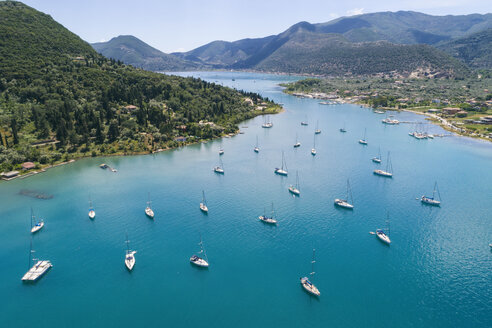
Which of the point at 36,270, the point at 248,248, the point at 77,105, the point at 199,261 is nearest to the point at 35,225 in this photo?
the point at 36,270

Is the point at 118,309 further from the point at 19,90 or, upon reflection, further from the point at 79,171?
the point at 19,90

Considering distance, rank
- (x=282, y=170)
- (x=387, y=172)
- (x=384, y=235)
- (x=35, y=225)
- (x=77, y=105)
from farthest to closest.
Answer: (x=77, y=105) → (x=282, y=170) → (x=387, y=172) → (x=35, y=225) → (x=384, y=235)

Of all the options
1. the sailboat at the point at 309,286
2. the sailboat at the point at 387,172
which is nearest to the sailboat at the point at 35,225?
the sailboat at the point at 309,286

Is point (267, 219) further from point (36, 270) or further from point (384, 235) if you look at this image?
point (36, 270)

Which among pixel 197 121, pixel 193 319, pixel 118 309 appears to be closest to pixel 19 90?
pixel 197 121

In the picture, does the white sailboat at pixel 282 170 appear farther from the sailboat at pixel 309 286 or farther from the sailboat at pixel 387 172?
the sailboat at pixel 309 286

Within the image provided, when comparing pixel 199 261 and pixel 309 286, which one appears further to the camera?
pixel 199 261
